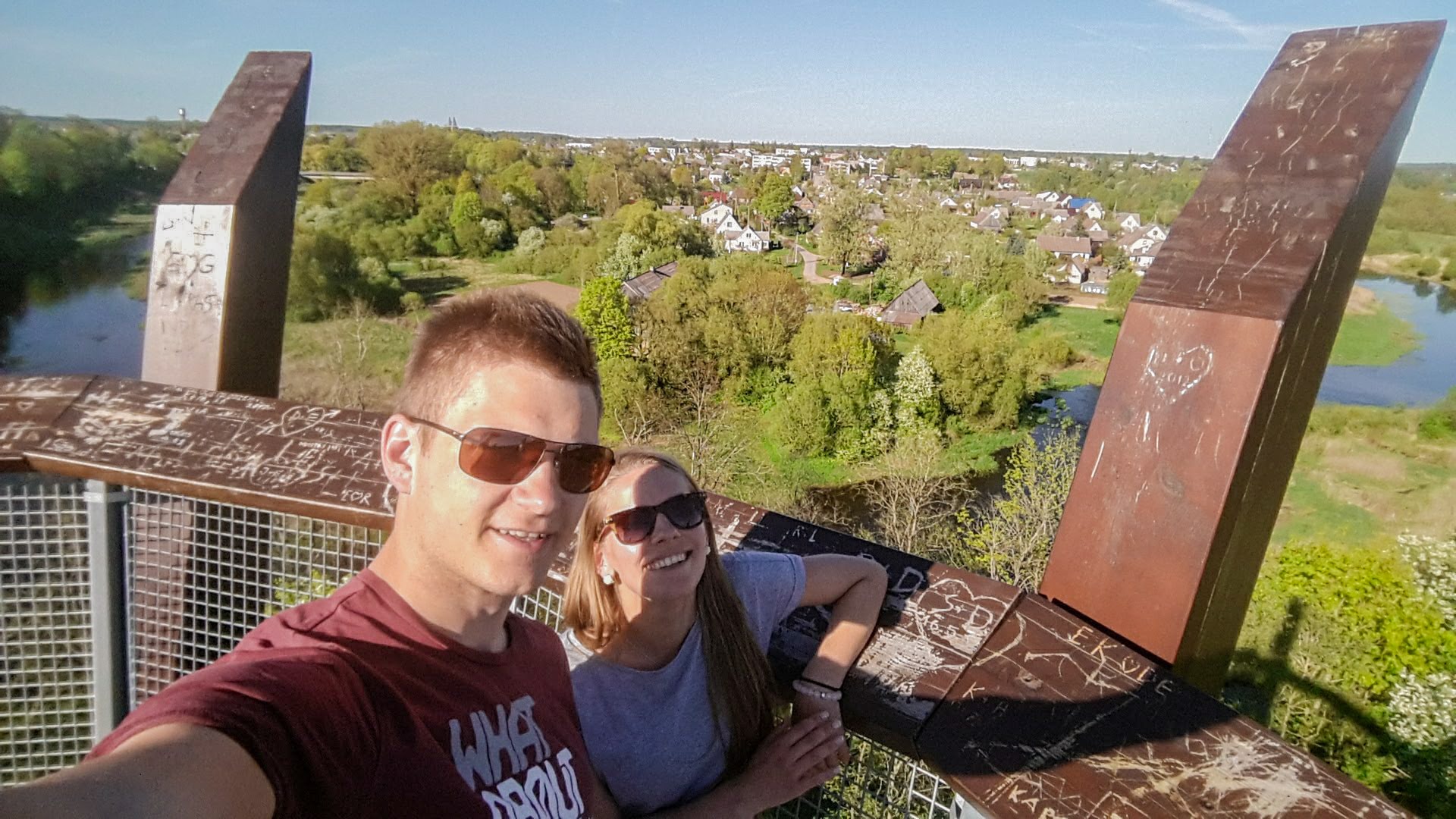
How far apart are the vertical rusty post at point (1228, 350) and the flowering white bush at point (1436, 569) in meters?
13.5

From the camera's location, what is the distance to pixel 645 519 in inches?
51.8

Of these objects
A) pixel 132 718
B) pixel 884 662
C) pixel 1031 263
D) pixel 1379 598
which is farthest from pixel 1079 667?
pixel 1031 263

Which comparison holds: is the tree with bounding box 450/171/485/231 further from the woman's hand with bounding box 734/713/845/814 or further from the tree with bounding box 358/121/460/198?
the woman's hand with bounding box 734/713/845/814

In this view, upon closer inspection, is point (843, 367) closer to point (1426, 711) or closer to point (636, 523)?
point (1426, 711)

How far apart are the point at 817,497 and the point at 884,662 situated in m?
20.0

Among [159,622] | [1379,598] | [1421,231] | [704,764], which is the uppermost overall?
[1421,231]

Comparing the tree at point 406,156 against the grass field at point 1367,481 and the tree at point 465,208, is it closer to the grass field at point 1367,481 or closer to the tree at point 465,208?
the tree at point 465,208

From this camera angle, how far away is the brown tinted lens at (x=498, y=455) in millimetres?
993

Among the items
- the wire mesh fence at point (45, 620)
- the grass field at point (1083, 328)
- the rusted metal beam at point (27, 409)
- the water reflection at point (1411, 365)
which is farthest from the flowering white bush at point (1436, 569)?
the grass field at point (1083, 328)

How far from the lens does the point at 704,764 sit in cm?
129

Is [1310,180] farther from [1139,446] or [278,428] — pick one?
[278,428]

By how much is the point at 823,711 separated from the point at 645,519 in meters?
0.38

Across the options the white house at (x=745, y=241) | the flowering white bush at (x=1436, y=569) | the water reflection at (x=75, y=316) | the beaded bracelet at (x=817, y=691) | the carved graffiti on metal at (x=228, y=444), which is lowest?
the water reflection at (x=75, y=316)

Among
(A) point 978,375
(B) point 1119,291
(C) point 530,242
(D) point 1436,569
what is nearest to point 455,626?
(D) point 1436,569
